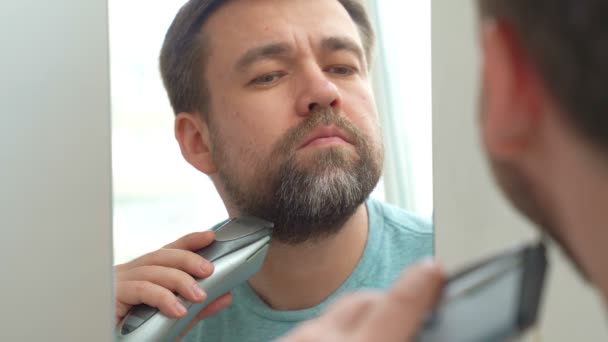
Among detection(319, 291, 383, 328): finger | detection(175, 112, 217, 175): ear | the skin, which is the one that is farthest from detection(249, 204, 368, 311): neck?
detection(319, 291, 383, 328): finger

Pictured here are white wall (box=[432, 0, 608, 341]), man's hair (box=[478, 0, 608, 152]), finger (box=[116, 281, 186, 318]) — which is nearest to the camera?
man's hair (box=[478, 0, 608, 152])

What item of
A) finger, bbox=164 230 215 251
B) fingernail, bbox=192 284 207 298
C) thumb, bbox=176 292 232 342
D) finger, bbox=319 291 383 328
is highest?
finger, bbox=319 291 383 328

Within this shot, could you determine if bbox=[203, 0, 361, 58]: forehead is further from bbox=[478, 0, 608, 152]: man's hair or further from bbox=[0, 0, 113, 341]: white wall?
bbox=[478, 0, 608, 152]: man's hair

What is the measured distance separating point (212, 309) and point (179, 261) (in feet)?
0.19

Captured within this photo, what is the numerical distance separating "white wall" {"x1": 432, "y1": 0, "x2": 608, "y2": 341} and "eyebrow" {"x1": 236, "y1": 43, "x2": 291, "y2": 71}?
0.18m

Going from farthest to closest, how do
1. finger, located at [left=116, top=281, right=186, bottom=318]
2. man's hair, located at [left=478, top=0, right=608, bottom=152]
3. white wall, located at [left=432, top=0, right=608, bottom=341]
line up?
finger, located at [left=116, top=281, right=186, bottom=318]
white wall, located at [left=432, top=0, right=608, bottom=341]
man's hair, located at [left=478, top=0, right=608, bottom=152]

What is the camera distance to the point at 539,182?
26cm

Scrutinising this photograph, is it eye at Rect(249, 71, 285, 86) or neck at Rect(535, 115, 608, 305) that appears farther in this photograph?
eye at Rect(249, 71, 285, 86)

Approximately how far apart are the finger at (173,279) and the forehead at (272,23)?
0.78ft

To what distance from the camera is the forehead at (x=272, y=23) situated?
0.68 m

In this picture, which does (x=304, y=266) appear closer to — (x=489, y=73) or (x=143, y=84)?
(x=143, y=84)

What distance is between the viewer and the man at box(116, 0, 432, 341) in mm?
648

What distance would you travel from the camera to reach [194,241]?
63cm

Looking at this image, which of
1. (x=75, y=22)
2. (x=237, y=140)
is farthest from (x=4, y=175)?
(x=237, y=140)
